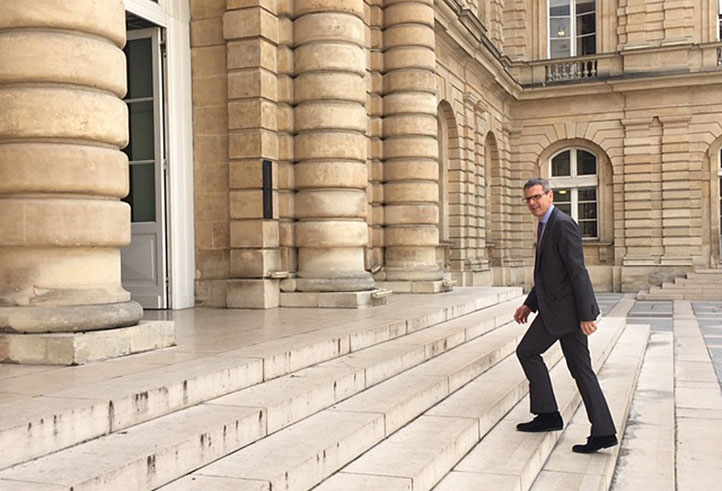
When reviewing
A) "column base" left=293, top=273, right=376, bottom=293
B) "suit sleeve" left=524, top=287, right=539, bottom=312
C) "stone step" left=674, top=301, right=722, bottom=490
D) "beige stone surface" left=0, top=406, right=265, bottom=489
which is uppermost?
"suit sleeve" left=524, top=287, right=539, bottom=312

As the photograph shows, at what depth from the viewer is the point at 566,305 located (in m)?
5.30

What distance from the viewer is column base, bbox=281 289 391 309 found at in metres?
10.6

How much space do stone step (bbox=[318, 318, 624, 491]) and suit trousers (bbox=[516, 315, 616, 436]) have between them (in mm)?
574

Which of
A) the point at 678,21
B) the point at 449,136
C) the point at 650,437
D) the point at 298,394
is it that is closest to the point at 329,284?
the point at 650,437

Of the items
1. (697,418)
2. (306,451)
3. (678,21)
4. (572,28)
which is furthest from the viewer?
(572,28)

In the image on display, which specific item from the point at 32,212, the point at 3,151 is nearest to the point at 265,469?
the point at 32,212

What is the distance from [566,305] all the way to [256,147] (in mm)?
6213

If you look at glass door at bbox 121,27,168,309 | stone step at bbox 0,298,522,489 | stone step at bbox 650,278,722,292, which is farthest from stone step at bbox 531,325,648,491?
stone step at bbox 650,278,722,292

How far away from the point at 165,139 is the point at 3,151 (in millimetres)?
4688

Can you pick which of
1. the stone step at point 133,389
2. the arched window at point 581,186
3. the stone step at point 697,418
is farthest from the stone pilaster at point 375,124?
the arched window at point 581,186

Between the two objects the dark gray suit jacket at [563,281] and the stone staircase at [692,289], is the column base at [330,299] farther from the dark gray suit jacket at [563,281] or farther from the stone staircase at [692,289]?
the stone staircase at [692,289]

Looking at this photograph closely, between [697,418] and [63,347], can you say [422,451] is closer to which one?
[63,347]

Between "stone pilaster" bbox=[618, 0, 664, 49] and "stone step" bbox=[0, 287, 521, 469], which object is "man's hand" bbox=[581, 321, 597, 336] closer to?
"stone step" bbox=[0, 287, 521, 469]

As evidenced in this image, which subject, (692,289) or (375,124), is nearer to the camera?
(375,124)
